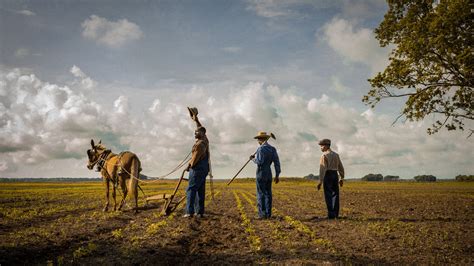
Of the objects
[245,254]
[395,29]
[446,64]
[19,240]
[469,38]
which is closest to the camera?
[245,254]

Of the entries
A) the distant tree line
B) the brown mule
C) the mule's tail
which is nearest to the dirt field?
the mule's tail

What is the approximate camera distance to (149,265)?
20.5ft

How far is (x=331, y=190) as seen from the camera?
11914 mm

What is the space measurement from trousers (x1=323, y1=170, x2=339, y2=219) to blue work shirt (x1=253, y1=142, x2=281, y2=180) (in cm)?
171

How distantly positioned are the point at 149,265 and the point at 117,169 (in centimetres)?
969

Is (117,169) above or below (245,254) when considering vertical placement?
above

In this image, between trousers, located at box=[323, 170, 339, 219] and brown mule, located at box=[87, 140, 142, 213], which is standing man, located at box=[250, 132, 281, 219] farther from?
brown mule, located at box=[87, 140, 142, 213]

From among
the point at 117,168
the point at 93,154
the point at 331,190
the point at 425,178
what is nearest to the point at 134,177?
the point at 117,168

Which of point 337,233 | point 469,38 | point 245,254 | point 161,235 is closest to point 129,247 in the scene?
point 161,235

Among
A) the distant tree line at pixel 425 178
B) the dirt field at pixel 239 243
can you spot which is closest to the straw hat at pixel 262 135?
the dirt field at pixel 239 243

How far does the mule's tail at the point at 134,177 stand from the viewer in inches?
540

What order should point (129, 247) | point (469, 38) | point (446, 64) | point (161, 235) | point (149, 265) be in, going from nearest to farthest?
point (149, 265) → point (129, 247) → point (161, 235) → point (469, 38) → point (446, 64)

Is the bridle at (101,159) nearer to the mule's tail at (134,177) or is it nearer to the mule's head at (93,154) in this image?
the mule's head at (93,154)

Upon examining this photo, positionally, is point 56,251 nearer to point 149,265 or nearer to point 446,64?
point 149,265
